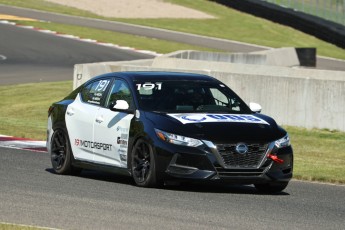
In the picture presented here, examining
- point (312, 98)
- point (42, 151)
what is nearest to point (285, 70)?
point (312, 98)

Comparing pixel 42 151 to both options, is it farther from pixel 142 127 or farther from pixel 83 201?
pixel 83 201

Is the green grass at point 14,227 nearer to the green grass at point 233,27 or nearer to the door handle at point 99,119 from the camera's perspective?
the door handle at point 99,119

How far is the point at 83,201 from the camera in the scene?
11266 mm

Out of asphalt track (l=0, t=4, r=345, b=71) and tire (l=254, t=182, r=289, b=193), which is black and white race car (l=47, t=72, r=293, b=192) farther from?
asphalt track (l=0, t=4, r=345, b=71)

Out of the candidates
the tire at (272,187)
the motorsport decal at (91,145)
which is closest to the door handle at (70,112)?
the motorsport decal at (91,145)

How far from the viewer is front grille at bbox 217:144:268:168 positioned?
481 inches

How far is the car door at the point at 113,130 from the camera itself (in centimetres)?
1302

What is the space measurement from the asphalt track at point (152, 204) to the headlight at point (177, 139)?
1.80 ft

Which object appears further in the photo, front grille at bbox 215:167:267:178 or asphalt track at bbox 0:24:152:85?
asphalt track at bbox 0:24:152:85

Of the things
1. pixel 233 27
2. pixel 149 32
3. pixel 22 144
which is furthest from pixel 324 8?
pixel 22 144

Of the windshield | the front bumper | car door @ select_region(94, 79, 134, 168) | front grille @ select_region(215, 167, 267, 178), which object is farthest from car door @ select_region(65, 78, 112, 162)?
front grille @ select_region(215, 167, 267, 178)

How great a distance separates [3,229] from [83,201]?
217cm

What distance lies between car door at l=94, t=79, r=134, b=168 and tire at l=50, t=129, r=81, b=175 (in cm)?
56

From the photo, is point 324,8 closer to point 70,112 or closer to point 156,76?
point 70,112
